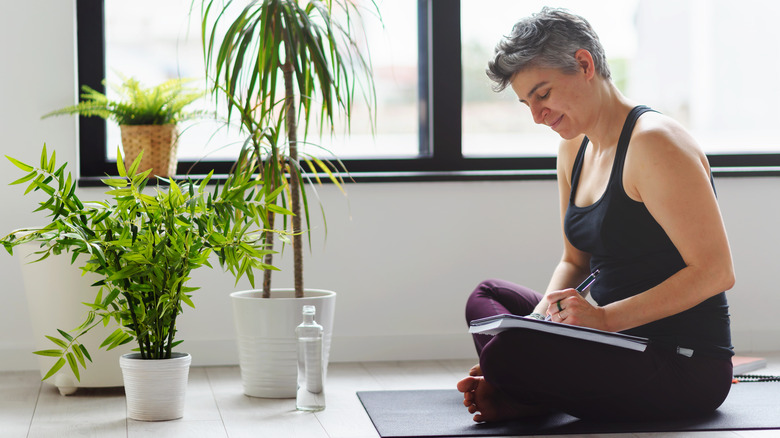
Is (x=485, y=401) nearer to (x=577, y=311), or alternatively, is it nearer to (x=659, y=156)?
(x=577, y=311)

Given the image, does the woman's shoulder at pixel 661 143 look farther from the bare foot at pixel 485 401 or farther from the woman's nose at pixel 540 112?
the bare foot at pixel 485 401

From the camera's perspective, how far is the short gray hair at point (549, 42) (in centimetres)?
187

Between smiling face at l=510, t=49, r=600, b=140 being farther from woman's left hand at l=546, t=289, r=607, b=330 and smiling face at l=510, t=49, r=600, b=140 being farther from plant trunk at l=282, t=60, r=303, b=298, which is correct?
plant trunk at l=282, t=60, r=303, b=298

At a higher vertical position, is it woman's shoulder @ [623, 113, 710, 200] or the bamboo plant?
woman's shoulder @ [623, 113, 710, 200]

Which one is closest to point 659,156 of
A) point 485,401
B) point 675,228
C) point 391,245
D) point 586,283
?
point 675,228

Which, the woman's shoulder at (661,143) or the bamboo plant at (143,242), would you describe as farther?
the bamboo plant at (143,242)

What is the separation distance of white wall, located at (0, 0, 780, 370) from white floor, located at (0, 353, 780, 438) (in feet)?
0.54

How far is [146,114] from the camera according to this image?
2.72 metres

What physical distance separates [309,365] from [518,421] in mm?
505

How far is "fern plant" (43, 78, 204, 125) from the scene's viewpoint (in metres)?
2.69

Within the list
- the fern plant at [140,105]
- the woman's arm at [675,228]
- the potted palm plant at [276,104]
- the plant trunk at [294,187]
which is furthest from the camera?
the fern plant at [140,105]

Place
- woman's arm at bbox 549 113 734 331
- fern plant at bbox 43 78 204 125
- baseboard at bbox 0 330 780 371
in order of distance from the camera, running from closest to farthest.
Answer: woman's arm at bbox 549 113 734 331, fern plant at bbox 43 78 204 125, baseboard at bbox 0 330 780 371

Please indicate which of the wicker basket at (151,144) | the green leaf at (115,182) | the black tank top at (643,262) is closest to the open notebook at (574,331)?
the black tank top at (643,262)

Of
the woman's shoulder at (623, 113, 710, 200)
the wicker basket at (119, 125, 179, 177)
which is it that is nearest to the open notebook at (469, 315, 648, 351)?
the woman's shoulder at (623, 113, 710, 200)
